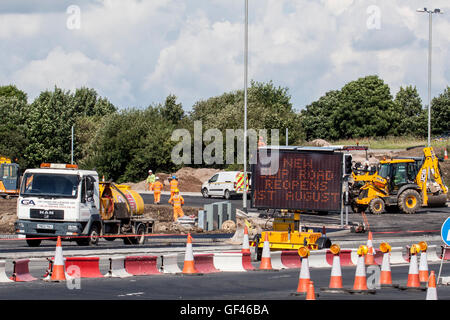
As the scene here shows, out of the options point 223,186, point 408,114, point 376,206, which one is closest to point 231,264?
point 376,206

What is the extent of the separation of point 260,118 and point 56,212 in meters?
57.9

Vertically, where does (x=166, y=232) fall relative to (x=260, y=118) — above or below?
below

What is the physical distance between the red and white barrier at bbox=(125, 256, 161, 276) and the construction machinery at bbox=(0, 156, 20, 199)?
1390 inches

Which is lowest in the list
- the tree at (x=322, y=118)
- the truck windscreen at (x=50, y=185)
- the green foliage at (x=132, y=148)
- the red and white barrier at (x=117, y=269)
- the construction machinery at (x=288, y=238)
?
the red and white barrier at (x=117, y=269)

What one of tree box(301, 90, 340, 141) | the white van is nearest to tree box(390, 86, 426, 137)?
tree box(301, 90, 340, 141)

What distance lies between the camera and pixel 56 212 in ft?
82.4

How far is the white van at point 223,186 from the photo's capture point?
54.7 metres

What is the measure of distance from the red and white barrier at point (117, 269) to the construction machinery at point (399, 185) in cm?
2474

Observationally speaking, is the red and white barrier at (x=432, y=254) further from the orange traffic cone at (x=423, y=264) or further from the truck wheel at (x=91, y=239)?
the truck wheel at (x=91, y=239)

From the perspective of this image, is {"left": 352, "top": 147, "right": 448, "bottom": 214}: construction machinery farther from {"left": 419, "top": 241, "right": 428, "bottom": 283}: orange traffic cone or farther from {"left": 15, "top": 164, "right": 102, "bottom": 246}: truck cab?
{"left": 419, "top": 241, "right": 428, "bottom": 283}: orange traffic cone

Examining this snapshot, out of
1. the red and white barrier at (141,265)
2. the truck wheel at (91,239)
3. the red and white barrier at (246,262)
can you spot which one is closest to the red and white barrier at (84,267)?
the red and white barrier at (141,265)

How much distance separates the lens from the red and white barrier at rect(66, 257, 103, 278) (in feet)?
58.1
